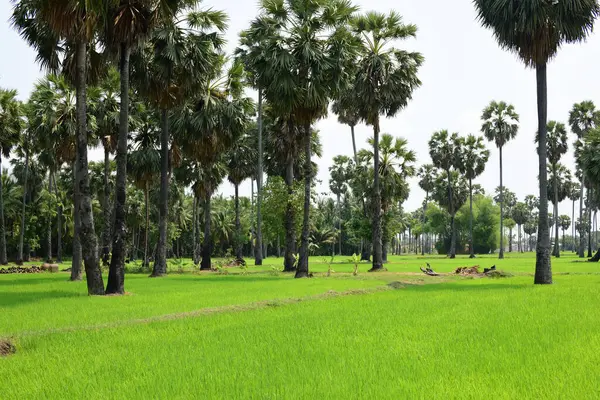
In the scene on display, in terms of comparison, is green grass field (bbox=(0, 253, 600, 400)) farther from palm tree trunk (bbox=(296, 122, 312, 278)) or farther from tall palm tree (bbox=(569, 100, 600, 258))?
tall palm tree (bbox=(569, 100, 600, 258))

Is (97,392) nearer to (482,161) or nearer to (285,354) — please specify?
(285,354)

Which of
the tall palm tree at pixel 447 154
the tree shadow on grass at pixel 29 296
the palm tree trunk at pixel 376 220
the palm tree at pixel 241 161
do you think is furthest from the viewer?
the tall palm tree at pixel 447 154

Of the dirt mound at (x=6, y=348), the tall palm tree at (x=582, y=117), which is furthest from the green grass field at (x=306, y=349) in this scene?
the tall palm tree at (x=582, y=117)

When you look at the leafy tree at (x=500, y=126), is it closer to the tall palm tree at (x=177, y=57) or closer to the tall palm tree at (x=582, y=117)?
the tall palm tree at (x=582, y=117)

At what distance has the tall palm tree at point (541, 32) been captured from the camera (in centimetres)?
2314

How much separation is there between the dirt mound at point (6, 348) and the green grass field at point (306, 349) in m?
0.28

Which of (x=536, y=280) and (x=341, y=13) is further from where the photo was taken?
(x=341, y=13)

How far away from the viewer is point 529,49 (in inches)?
962

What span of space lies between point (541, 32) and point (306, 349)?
2062cm

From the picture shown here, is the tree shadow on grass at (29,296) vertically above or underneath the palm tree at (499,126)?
underneath

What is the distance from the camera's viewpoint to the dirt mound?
9.68 metres

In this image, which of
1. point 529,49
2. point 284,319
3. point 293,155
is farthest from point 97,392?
point 293,155

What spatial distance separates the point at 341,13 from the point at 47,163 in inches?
1230

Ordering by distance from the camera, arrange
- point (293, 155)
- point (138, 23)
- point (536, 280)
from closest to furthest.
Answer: point (138, 23) → point (536, 280) → point (293, 155)
